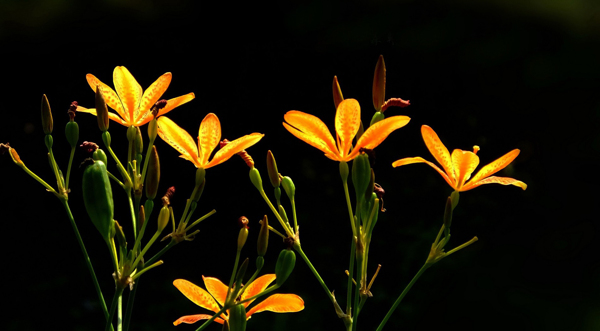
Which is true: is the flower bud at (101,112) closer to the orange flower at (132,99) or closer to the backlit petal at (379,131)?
the orange flower at (132,99)

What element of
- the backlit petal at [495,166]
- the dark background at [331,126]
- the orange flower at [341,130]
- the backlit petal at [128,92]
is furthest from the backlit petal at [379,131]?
the dark background at [331,126]

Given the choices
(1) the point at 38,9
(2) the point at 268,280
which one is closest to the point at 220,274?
(1) the point at 38,9

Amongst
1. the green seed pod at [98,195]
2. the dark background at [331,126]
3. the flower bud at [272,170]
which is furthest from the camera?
the dark background at [331,126]

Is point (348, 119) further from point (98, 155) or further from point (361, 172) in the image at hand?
point (98, 155)

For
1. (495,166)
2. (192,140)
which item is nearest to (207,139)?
(192,140)

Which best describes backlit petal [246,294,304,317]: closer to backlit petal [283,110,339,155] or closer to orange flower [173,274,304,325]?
orange flower [173,274,304,325]

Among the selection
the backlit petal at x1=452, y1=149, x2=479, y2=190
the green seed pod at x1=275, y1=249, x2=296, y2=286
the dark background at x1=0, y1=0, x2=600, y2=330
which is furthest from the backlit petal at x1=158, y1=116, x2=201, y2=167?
the dark background at x1=0, y1=0, x2=600, y2=330
